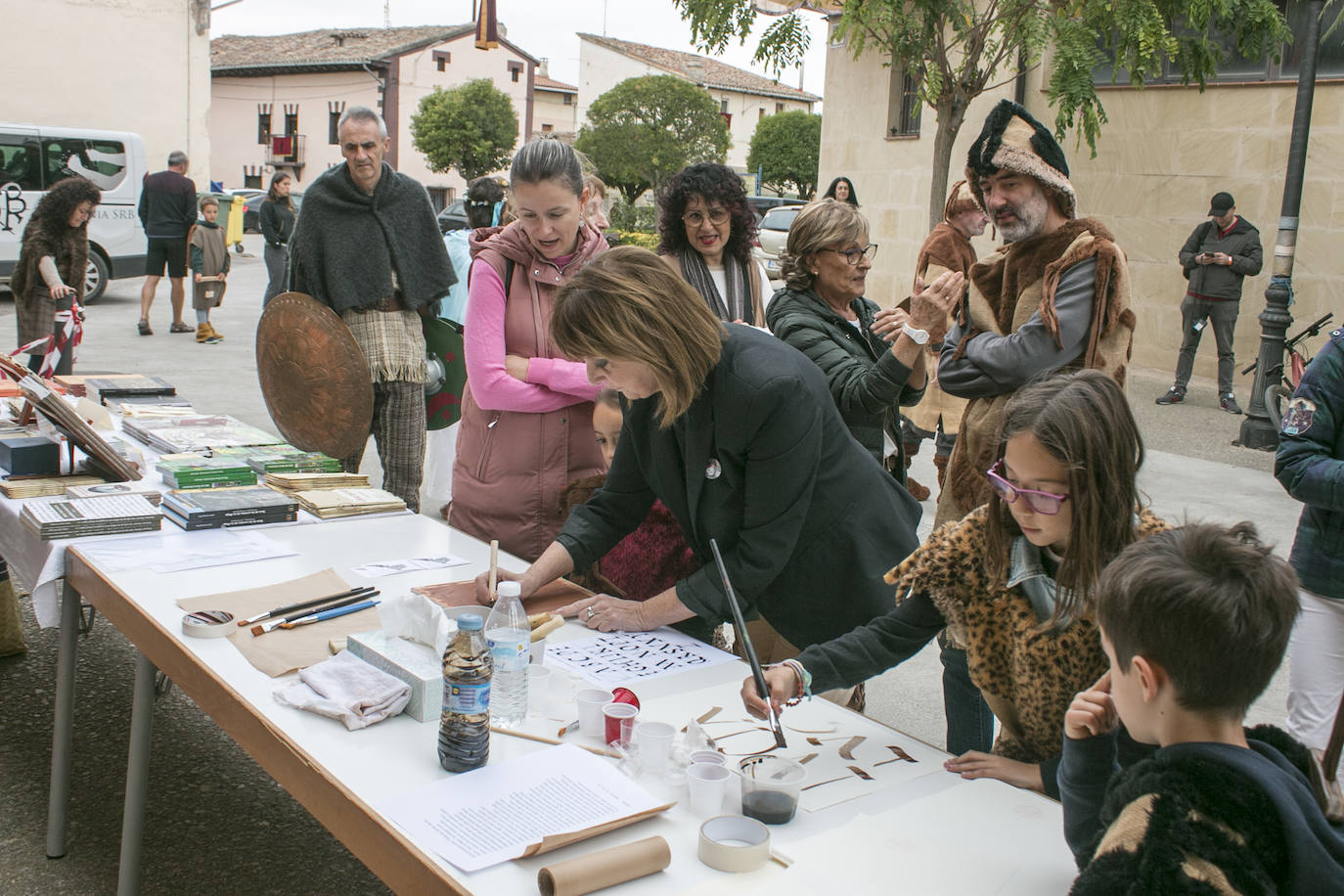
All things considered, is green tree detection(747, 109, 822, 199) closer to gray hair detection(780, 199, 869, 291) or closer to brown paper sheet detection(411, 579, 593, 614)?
gray hair detection(780, 199, 869, 291)

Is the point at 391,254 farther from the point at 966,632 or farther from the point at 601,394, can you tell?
the point at 966,632

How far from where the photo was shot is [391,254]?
3.96 m

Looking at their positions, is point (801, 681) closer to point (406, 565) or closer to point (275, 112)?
point (406, 565)

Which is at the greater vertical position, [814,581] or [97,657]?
[814,581]

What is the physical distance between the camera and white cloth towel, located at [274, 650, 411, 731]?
1.88 meters

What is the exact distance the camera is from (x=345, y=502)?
128 inches

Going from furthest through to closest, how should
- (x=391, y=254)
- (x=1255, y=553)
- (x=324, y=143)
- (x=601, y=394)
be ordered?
(x=324, y=143), (x=391, y=254), (x=601, y=394), (x=1255, y=553)

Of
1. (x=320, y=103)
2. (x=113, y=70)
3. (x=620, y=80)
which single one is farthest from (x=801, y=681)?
(x=620, y=80)

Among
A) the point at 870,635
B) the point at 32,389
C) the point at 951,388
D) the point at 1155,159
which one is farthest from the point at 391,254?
the point at 1155,159

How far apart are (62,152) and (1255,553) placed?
15374 mm

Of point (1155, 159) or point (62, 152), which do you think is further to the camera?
point (62, 152)

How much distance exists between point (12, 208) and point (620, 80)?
41.3 metres

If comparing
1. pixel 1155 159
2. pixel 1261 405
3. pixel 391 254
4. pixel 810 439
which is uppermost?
pixel 1155 159

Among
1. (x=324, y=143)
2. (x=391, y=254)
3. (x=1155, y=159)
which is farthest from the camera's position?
(x=324, y=143)
